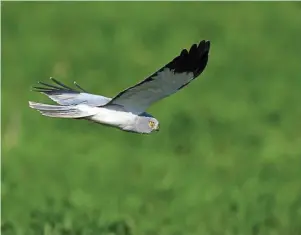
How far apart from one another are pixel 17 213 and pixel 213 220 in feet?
3.33

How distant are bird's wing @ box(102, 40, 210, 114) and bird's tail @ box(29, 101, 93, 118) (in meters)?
0.10

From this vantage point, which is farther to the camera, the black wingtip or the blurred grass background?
the blurred grass background

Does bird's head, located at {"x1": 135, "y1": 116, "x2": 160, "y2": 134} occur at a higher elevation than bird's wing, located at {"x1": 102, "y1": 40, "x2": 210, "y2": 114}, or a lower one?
lower

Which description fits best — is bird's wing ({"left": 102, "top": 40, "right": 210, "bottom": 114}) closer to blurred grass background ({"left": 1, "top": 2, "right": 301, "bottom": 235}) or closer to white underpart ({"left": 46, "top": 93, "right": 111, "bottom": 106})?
white underpart ({"left": 46, "top": 93, "right": 111, "bottom": 106})

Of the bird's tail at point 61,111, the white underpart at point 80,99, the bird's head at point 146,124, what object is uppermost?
the white underpart at point 80,99

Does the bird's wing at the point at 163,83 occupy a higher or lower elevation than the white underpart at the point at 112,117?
higher

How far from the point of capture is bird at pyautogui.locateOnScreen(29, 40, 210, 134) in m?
5.35

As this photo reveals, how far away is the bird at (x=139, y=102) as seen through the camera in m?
5.35

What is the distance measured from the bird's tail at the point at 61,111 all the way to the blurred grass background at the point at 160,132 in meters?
2.60

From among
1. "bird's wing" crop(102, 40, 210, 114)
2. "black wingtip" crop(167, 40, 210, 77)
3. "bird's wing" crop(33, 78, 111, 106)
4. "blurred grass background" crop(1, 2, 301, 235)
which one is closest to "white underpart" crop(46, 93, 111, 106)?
"bird's wing" crop(33, 78, 111, 106)

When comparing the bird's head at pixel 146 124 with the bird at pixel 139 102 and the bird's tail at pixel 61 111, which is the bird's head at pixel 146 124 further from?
the bird's tail at pixel 61 111

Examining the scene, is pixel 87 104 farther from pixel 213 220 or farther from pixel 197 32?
pixel 197 32

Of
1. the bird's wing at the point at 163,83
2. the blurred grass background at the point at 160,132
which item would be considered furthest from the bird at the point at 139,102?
the blurred grass background at the point at 160,132

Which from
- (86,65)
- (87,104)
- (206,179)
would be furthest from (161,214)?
(86,65)
